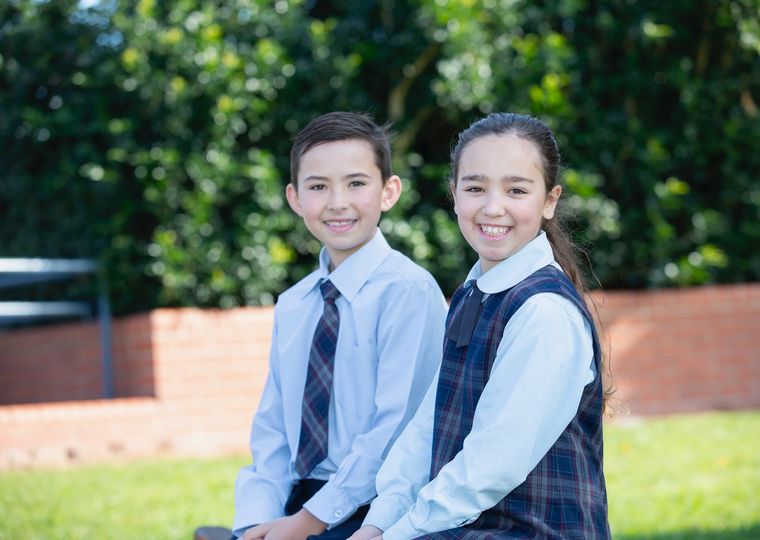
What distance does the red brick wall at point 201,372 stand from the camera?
267 inches

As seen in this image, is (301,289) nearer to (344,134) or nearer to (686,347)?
(344,134)

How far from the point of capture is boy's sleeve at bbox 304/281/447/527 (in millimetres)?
2490

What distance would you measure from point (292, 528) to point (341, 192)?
871 mm

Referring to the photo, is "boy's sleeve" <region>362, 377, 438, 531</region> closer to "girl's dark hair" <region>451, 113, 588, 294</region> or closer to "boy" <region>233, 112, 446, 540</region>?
"boy" <region>233, 112, 446, 540</region>

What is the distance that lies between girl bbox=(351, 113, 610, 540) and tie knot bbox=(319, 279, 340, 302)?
0.47m

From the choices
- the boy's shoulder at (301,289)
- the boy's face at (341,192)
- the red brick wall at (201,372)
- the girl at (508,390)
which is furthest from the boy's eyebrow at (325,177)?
the red brick wall at (201,372)

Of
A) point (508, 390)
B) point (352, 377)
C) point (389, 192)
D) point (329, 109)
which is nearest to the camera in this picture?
point (508, 390)

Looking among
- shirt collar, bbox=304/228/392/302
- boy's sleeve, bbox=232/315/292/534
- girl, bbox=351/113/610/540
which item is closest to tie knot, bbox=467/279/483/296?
girl, bbox=351/113/610/540

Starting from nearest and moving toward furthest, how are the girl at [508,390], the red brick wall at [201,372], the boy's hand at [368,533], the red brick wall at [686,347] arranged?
the girl at [508,390], the boy's hand at [368,533], the red brick wall at [201,372], the red brick wall at [686,347]

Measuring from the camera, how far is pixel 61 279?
26.9 feet

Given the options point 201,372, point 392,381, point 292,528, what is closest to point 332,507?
point 292,528

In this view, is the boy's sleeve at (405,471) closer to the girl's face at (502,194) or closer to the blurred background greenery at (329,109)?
the girl's face at (502,194)

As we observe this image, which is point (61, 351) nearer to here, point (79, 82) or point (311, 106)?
point (79, 82)

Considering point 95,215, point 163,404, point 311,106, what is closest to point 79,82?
point 95,215
